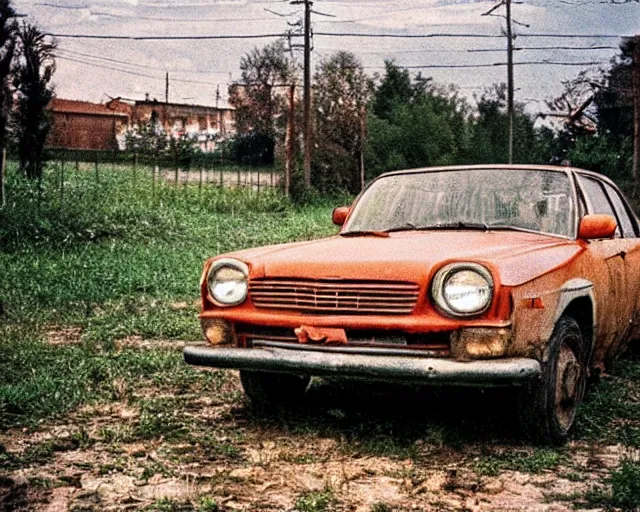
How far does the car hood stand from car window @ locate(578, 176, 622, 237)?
70 cm

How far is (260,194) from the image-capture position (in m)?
29.0

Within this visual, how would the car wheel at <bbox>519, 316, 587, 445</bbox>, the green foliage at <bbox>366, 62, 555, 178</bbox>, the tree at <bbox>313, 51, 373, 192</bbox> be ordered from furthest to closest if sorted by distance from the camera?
the green foliage at <bbox>366, 62, 555, 178</bbox> → the tree at <bbox>313, 51, 373, 192</bbox> → the car wheel at <bbox>519, 316, 587, 445</bbox>

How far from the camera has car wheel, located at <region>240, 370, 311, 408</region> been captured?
18.5 feet

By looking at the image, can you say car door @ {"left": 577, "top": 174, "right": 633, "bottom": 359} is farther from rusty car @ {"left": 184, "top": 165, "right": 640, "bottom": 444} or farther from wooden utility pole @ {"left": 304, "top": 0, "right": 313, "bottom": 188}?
wooden utility pole @ {"left": 304, "top": 0, "right": 313, "bottom": 188}

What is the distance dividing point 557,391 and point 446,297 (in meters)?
0.89

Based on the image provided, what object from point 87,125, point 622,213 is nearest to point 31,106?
point 622,213

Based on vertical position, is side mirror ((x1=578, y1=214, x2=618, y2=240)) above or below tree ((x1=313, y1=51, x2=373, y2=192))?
below

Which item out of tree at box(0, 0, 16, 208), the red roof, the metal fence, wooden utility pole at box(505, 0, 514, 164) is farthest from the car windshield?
the red roof

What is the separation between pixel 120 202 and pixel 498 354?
60.0 ft

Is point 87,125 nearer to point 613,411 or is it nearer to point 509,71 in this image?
point 509,71

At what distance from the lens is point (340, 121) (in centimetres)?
4241

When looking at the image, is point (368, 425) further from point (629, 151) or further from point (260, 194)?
point (629, 151)

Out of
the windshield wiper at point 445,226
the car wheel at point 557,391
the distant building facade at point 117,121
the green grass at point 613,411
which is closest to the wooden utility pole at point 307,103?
the distant building facade at point 117,121

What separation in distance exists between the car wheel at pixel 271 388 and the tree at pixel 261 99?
112ft
